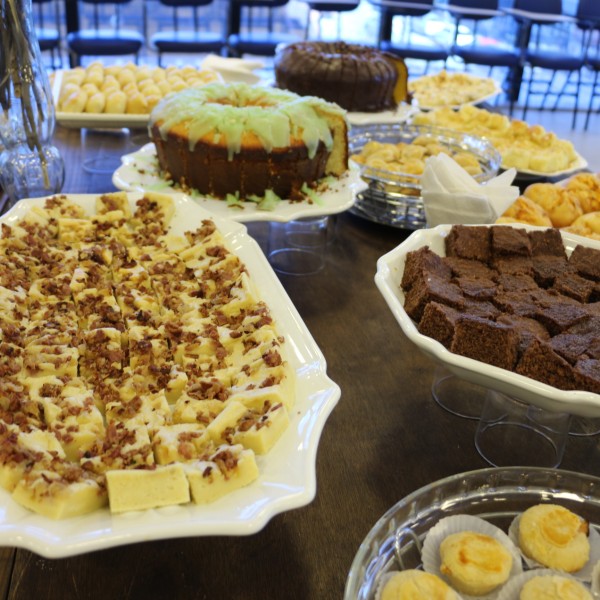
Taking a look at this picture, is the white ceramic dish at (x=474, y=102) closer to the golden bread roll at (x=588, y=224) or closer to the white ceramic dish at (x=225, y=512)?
the golden bread roll at (x=588, y=224)

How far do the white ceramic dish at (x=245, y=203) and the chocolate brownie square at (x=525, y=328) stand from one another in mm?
584

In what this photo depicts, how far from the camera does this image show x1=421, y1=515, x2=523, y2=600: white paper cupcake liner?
0.80 meters

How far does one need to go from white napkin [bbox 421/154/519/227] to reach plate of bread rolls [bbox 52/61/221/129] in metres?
1.08

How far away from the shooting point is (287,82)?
2779 millimetres

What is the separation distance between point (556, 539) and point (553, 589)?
2.8 inches

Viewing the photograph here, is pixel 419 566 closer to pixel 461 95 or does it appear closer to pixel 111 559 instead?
pixel 111 559

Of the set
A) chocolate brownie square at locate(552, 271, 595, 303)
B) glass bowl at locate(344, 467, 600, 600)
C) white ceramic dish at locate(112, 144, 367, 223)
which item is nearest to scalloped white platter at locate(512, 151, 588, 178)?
white ceramic dish at locate(112, 144, 367, 223)

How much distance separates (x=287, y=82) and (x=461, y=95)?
981 millimetres

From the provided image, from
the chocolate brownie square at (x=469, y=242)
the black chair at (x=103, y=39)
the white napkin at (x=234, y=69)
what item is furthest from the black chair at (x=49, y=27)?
the chocolate brownie square at (x=469, y=242)

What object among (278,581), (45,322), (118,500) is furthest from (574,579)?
(45,322)

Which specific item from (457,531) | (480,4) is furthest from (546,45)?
(457,531)

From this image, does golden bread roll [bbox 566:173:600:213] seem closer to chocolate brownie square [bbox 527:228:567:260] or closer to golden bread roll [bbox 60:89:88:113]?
chocolate brownie square [bbox 527:228:567:260]

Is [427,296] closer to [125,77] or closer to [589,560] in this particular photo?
[589,560]

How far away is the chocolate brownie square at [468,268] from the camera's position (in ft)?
4.11
